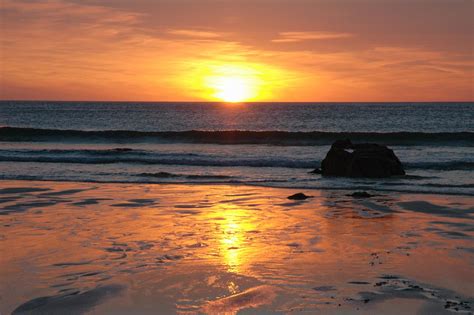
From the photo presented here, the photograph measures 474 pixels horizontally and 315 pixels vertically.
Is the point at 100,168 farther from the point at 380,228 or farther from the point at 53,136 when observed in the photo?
the point at 53,136

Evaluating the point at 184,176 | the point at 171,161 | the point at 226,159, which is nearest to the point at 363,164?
the point at 184,176

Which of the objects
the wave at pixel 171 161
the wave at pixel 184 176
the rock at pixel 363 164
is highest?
the rock at pixel 363 164

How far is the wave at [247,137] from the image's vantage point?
128 feet

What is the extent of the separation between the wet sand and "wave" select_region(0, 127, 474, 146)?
79.8 ft

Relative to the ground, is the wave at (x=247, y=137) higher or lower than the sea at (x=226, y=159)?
higher

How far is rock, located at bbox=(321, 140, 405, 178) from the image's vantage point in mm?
20766

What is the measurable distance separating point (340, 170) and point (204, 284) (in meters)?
14.4

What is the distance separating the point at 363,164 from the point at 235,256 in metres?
12.9

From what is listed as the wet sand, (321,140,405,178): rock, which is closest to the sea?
(321,140,405,178): rock

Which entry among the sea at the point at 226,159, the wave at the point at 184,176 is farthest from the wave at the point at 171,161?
the wave at the point at 184,176

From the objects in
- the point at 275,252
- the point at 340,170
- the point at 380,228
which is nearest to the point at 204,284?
the point at 275,252

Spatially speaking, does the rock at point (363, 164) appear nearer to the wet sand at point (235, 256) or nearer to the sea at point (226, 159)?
the sea at point (226, 159)

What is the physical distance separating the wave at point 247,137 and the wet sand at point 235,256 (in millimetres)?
24315

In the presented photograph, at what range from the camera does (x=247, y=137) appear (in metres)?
40.7
